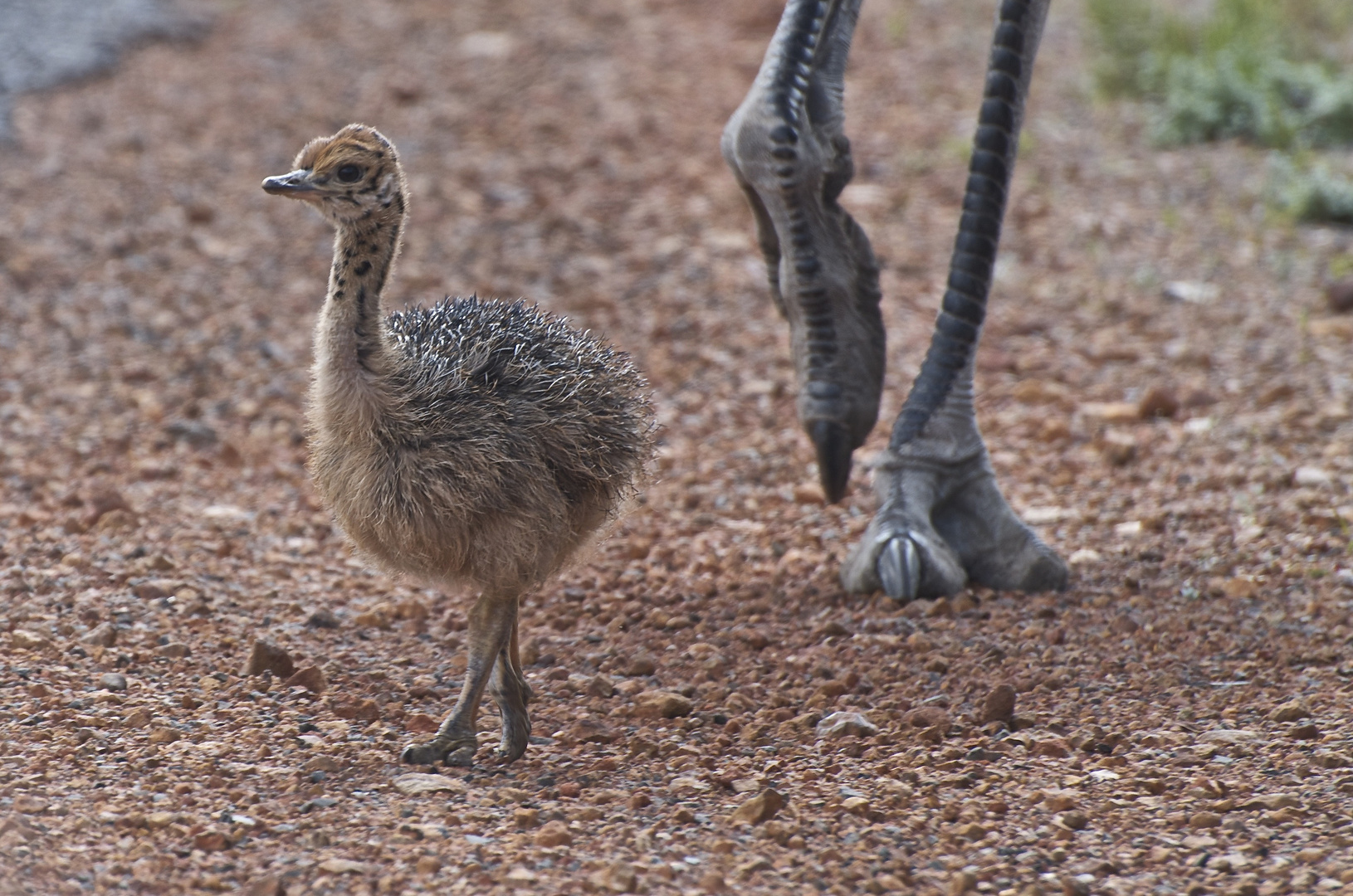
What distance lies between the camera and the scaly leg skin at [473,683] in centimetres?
440

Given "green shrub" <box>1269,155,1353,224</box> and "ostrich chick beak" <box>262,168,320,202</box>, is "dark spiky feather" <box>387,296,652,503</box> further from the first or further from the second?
"green shrub" <box>1269,155,1353,224</box>

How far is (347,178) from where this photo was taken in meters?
4.39

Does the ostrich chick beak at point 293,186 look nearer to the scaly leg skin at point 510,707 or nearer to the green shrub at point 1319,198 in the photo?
the scaly leg skin at point 510,707

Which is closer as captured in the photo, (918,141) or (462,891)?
(462,891)

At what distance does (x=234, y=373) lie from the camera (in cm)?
781

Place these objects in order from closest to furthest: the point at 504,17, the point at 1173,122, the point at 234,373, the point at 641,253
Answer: the point at 234,373 < the point at 641,253 < the point at 1173,122 < the point at 504,17

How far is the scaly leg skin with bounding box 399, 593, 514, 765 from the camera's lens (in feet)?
14.4

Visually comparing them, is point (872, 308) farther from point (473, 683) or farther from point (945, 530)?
point (473, 683)

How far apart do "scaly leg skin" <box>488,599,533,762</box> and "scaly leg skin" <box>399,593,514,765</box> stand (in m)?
0.06

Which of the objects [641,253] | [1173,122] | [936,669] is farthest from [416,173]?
[936,669]

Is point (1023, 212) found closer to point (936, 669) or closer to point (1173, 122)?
point (1173, 122)

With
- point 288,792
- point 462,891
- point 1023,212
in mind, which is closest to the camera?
point 462,891

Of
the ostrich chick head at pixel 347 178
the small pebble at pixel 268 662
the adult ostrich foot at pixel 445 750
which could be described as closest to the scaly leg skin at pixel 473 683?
the adult ostrich foot at pixel 445 750

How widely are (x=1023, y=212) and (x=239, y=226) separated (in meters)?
4.51
